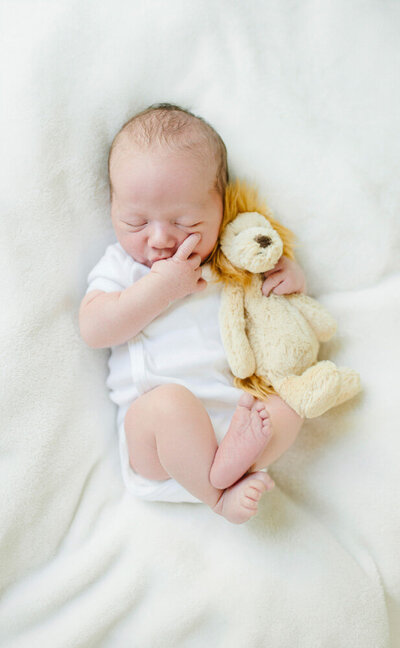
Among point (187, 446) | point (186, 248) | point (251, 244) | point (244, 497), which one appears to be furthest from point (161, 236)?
point (244, 497)

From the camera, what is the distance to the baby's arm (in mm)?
1190

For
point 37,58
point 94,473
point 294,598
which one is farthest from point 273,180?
point 294,598

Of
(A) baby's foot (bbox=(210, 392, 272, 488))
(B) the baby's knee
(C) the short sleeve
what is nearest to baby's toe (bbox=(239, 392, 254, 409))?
(A) baby's foot (bbox=(210, 392, 272, 488))

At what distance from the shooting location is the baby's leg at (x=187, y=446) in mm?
1128

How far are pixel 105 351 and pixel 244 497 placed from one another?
0.48 meters

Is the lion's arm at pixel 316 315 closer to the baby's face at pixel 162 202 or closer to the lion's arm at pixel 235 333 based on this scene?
the lion's arm at pixel 235 333

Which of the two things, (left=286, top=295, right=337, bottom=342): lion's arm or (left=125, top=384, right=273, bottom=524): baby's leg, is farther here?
(left=286, top=295, right=337, bottom=342): lion's arm

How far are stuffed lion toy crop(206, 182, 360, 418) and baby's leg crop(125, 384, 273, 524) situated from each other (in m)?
0.15

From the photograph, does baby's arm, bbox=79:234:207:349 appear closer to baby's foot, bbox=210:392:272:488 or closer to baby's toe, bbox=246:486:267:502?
baby's foot, bbox=210:392:272:488

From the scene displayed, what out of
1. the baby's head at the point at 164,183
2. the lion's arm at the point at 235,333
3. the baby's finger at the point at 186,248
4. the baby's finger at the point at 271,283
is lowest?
the lion's arm at the point at 235,333

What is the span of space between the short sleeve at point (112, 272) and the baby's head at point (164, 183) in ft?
0.10

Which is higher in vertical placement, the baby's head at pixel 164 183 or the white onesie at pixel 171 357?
the baby's head at pixel 164 183

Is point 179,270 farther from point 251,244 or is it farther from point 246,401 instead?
point 246,401

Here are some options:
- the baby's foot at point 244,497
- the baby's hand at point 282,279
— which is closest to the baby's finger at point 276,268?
the baby's hand at point 282,279
